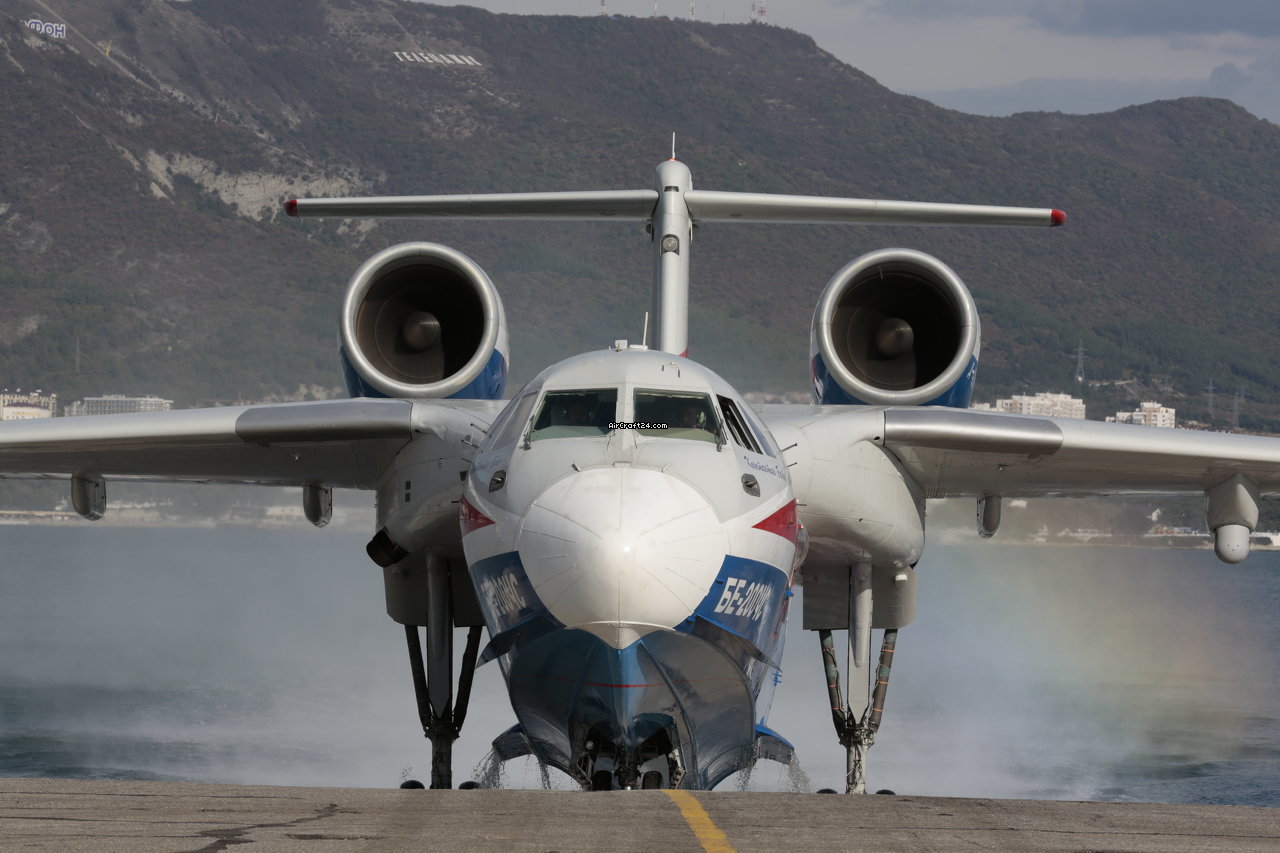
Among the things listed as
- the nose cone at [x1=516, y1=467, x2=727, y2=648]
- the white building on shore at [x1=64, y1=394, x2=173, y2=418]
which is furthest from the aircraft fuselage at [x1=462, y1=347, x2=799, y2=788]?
the white building on shore at [x1=64, y1=394, x2=173, y2=418]

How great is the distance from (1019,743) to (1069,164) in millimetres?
136176

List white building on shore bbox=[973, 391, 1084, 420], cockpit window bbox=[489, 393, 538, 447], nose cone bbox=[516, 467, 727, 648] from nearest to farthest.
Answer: nose cone bbox=[516, 467, 727, 648]
cockpit window bbox=[489, 393, 538, 447]
white building on shore bbox=[973, 391, 1084, 420]

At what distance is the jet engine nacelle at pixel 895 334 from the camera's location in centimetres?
1255

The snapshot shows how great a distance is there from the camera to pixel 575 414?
900cm

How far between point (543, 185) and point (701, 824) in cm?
11619

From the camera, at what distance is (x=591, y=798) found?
7762 mm

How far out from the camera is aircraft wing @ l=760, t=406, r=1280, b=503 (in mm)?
11258

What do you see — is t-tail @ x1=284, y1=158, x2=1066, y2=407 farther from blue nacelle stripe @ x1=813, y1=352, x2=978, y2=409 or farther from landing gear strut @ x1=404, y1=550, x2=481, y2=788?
landing gear strut @ x1=404, y1=550, x2=481, y2=788

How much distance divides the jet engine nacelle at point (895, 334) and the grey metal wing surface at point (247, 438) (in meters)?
2.67

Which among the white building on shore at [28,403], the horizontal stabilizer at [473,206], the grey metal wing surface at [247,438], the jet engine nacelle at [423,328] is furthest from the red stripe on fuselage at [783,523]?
the white building on shore at [28,403]

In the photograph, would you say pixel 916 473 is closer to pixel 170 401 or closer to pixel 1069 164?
pixel 170 401

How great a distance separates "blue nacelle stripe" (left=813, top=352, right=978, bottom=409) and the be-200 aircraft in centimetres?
3

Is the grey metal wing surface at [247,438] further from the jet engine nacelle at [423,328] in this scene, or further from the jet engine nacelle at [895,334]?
the jet engine nacelle at [895,334]

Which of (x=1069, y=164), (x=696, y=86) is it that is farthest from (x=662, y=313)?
(x=696, y=86)
